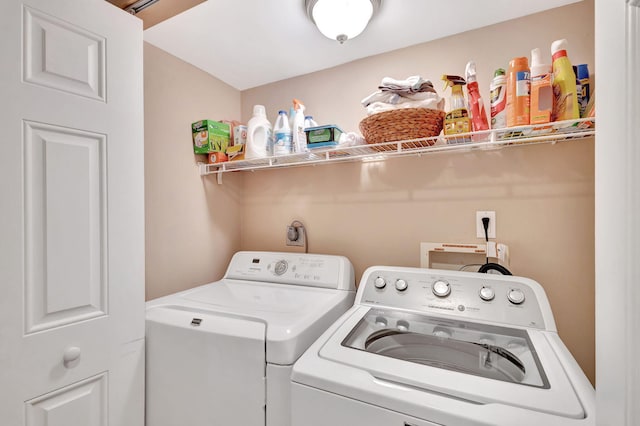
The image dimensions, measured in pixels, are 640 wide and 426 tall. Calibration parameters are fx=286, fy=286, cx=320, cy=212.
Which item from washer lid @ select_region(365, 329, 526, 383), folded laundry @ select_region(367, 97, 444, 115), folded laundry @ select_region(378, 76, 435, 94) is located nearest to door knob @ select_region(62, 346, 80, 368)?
washer lid @ select_region(365, 329, 526, 383)

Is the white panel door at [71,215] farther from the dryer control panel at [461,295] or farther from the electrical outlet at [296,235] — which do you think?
the dryer control panel at [461,295]

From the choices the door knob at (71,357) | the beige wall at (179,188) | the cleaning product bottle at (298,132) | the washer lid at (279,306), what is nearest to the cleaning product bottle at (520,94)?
the cleaning product bottle at (298,132)

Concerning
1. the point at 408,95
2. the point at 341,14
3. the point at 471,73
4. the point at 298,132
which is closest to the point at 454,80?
the point at 471,73

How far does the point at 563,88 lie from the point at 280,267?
1515 millimetres

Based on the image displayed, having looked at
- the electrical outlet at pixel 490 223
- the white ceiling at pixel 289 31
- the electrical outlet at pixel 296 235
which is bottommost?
the electrical outlet at pixel 296 235

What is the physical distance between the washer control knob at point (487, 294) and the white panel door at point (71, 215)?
143 cm

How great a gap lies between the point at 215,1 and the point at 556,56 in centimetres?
141

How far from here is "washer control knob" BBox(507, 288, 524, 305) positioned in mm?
1132

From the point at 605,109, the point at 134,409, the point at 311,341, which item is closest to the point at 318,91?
the point at 311,341

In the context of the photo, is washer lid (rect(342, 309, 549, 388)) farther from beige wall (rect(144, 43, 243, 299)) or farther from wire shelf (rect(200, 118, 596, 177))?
beige wall (rect(144, 43, 243, 299))

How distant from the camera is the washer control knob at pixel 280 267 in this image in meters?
1.66

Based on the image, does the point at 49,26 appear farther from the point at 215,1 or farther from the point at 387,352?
the point at 387,352

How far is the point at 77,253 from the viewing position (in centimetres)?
99

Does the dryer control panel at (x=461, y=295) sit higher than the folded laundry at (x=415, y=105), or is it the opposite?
the folded laundry at (x=415, y=105)
